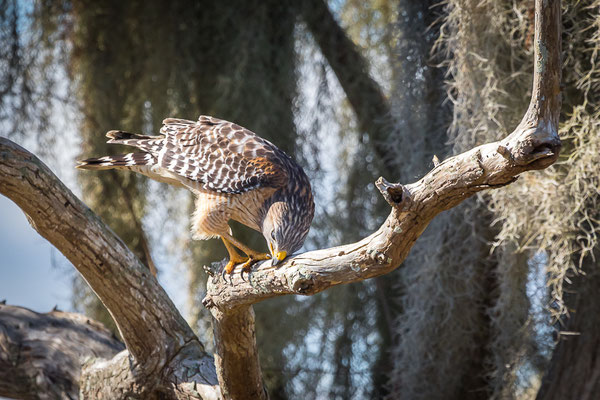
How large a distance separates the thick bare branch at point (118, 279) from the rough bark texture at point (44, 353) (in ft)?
0.71

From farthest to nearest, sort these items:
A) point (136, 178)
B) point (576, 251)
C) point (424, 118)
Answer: point (136, 178)
point (424, 118)
point (576, 251)

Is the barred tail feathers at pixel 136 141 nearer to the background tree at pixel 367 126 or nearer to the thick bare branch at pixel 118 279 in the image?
the thick bare branch at pixel 118 279

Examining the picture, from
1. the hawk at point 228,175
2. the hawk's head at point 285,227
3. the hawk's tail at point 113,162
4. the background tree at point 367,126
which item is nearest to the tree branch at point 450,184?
→ the hawk's head at point 285,227

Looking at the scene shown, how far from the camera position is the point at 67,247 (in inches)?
82.7

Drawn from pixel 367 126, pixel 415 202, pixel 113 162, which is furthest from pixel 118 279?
pixel 367 126

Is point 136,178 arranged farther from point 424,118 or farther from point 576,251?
point 576,251

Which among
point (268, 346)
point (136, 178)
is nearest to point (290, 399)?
point (268, 346)

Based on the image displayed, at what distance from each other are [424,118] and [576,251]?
0.85 meters

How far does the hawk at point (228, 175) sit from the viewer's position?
2215mm

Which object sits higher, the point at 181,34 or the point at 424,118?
the point at 181,34

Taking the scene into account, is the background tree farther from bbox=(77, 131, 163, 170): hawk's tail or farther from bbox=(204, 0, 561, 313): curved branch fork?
bbox=(204, 0, 561, 313): curved branch fork

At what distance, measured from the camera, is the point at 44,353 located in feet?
8.45

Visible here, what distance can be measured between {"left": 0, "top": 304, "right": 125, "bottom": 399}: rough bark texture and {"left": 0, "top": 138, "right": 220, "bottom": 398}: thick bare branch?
0.22 metres

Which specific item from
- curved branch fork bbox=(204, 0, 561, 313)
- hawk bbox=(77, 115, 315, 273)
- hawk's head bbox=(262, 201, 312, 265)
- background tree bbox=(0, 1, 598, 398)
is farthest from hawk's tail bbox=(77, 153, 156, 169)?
background tree bbox=(0, 1, 598, 398)
